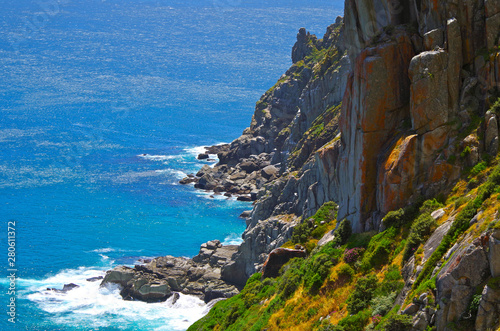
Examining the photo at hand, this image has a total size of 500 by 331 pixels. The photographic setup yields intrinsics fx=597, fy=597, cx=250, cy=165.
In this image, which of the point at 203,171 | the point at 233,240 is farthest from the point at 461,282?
the point at 203,171

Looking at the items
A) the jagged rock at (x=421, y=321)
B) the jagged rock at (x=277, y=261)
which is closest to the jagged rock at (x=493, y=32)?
the jagged rock at (x=421, y=321)

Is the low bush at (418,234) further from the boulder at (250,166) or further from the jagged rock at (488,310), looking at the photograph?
the boulder at (250,166)

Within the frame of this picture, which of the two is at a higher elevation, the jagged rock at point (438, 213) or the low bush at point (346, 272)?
the jagged rock at point (438, 213)

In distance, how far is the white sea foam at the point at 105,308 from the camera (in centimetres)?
7412

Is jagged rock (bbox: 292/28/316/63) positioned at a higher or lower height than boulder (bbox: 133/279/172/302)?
higher

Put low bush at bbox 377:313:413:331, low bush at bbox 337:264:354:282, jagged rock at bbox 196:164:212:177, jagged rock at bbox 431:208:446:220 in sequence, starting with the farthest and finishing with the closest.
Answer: jagged rock at bbox 196:164:212:177
low bush at bbox 337:264:354:282
jagged rock at bbox 431:208:446:220
low bush at bbox 377:313:413:331

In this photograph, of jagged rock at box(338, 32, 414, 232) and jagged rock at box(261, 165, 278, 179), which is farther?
jagged rock at box(261, 165, 278, 179)

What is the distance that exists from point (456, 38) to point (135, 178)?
360 ft

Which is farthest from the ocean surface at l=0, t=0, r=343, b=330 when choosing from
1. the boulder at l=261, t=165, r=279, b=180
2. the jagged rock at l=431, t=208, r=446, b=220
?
the jagged rock at l=431, t=208, r=446, b=220

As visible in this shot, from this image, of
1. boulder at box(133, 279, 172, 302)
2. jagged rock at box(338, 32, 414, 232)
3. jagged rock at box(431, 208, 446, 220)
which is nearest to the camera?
jagged rock at box(431, 208, 446, 220)

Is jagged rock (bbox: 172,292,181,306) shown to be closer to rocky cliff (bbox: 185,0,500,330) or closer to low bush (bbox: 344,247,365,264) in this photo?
rocky cliff (bbox: 185,0,500,330)

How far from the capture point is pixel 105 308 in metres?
77.8

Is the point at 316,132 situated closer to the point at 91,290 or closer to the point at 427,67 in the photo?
the point at 91,290

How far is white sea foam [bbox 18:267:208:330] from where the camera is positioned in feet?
243
